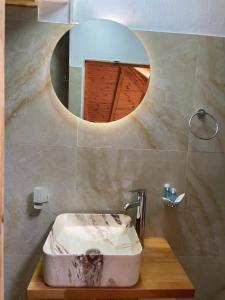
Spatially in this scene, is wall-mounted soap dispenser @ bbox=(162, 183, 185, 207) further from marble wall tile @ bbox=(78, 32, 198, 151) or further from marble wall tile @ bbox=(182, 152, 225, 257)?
marble wall tile @ bbox=(78, 32, 198, 151)

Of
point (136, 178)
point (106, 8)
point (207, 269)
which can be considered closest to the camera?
point (106, 8)

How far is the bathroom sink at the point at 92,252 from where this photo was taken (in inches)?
42.1

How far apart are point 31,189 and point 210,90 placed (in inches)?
44.9

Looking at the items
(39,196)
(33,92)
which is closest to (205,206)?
(39,196)

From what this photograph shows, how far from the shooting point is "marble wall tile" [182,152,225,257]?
1537mm

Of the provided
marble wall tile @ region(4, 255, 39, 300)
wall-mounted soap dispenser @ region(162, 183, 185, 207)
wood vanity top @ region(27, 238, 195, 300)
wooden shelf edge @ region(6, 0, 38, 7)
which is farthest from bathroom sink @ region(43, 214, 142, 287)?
wooden shelf edge @ region(6, 0, 38, 7)

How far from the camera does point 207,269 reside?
1.63 metres

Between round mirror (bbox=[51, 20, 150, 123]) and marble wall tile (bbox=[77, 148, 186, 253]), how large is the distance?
0.70 ft

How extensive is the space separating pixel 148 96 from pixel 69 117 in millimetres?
446

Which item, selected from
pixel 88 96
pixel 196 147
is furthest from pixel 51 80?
pixel 196 147

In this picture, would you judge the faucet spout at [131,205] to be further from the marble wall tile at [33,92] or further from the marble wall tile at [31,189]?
the marble wall tile at [33,92]

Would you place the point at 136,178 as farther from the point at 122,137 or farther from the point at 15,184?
the point at 15,184

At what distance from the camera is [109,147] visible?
149 centimetres

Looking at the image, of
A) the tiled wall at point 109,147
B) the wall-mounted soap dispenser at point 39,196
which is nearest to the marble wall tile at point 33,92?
the tiled wall at point 109,147
